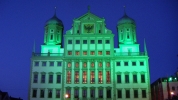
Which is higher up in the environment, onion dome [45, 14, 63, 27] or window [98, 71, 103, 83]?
onion dome [45, 14, 63, 27]

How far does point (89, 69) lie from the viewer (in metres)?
62.5

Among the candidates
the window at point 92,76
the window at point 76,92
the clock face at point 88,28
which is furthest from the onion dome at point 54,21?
the window at point 76,92

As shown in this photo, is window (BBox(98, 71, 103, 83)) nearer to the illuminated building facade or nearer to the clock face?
the illuminated building facade

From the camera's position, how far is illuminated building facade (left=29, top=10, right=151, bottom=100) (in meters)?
61.1

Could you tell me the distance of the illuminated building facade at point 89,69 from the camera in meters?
61.1

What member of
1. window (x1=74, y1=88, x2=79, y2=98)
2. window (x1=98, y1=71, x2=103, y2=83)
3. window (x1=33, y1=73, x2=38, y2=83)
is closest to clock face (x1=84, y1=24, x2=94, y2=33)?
window (x1=98, y1=71, x2=103, y2=83)

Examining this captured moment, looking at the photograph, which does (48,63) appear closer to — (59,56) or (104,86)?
(59,56)

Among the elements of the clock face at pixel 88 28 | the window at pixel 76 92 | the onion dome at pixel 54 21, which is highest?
the onion dome at pixel 54 21

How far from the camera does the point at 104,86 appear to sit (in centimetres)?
6116

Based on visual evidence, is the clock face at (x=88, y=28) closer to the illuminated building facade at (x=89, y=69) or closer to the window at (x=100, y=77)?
the illuminated building facade at (x=89, y=69)

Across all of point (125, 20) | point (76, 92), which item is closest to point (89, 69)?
point (76, 92)

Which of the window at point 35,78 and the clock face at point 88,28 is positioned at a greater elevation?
the clock face at point 88,28

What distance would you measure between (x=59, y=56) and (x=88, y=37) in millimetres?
8805

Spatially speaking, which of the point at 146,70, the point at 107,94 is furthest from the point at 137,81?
the point at 107,94
